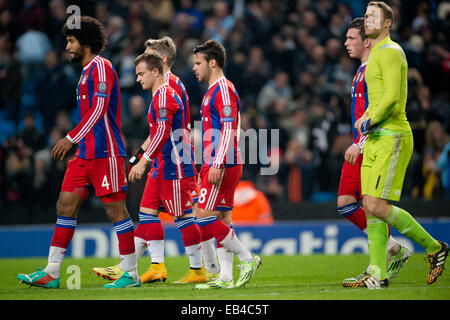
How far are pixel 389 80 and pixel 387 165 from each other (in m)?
0.66

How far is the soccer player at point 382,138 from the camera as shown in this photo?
564 cm

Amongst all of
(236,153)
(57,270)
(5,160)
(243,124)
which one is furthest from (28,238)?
(236,153)

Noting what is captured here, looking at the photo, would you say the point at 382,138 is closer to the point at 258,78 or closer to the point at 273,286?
the point at 273,286

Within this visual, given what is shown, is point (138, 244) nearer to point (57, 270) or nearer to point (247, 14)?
point (57, 270)

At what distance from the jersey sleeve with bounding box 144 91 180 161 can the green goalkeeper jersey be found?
5.80 feet

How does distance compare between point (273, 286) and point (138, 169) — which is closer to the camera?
point (138, 169)

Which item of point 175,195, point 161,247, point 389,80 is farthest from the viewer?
point 161,247

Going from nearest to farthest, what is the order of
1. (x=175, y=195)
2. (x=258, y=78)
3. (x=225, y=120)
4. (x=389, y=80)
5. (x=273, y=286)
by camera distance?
1. (x=389, y=80)
2. (x=225, y=120)
3. (x=273, y=286)
4. (x=175, y=195)
5. (x=258, y=78)

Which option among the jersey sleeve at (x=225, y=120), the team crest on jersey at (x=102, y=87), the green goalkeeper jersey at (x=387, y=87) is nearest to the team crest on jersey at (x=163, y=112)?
the jersey sleeve at (x=225, y=120)

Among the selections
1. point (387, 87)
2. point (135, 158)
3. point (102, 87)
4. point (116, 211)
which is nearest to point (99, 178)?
point (116, 211)

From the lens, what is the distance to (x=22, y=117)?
41.4 ft

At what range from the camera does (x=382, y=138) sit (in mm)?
5734

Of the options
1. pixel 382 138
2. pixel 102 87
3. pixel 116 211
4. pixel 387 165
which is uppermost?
pixel 102 87

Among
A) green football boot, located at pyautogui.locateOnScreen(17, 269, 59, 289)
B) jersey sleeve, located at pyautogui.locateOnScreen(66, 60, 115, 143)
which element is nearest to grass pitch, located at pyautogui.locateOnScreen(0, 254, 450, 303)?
green football boot, located at pyautogui.locateOnScreen(17, 269, 59, 289)
